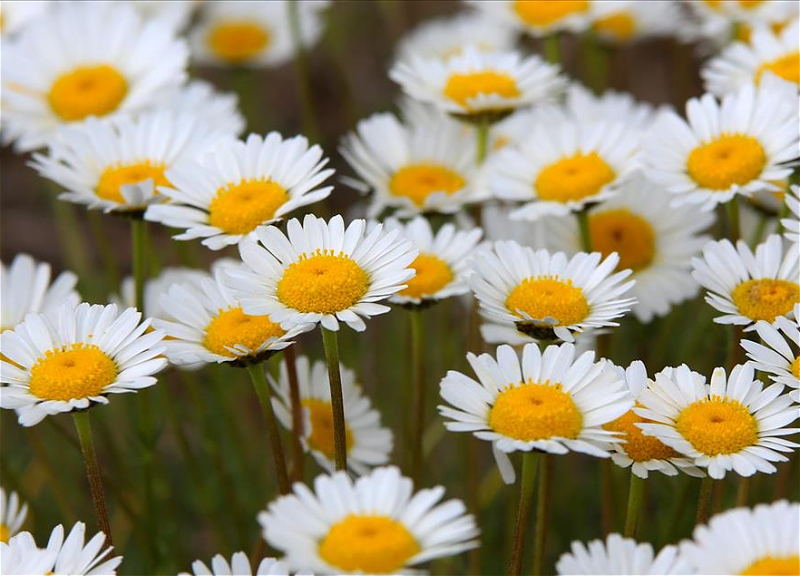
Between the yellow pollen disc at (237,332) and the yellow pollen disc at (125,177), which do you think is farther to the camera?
the yellow pollen disc at (125,177)

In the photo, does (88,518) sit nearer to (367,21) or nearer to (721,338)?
(721,338)

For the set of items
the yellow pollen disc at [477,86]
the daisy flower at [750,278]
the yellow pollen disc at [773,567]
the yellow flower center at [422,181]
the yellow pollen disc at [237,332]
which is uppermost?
the yellow pollen disc at [477,86]

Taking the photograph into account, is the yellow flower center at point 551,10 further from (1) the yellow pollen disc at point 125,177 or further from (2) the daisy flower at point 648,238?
(1) the yellow pollen disc at point 125,177

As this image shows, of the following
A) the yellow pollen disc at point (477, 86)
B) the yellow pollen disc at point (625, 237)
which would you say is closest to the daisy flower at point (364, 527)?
the yellow pollen disc at point (625, 237)

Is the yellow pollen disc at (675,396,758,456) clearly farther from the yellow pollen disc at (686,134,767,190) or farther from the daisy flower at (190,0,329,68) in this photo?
the daisy flower at (190,0,329,68)

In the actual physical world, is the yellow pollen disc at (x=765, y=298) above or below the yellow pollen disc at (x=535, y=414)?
above

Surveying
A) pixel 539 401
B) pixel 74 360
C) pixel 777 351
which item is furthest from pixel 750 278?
pixel 74 360

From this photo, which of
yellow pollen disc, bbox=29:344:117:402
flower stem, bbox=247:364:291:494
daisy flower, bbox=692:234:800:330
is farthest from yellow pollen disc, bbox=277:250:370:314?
daisy flower, bbox=692:234:800:330
